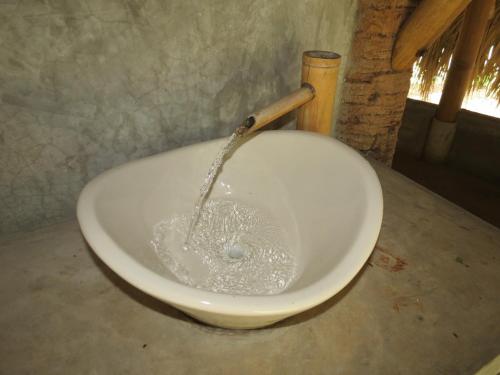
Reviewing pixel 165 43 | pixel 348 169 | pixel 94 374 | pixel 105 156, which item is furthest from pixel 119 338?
pixel 165 43

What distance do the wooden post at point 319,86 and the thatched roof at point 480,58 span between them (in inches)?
82.6

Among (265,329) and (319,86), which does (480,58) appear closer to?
(319,86)

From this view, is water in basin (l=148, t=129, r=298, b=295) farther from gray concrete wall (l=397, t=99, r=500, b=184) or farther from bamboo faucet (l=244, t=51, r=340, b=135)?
gray concrete wall (l=397, t=99, r=500, b=184)

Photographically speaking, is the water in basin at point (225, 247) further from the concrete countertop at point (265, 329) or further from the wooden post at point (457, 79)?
the wooden post at point (457, 79)

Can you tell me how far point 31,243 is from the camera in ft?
3.79

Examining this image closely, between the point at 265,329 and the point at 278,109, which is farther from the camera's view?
the point at 278,109

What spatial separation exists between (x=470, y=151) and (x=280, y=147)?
9.93 ft

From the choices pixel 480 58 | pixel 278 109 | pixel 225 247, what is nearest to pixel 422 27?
pixel 278 109

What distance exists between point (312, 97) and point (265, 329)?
0.81 metres

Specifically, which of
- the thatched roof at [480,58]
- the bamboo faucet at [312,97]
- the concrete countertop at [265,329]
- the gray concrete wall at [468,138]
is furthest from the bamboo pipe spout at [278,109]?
the gray concrete wall at [468,138]

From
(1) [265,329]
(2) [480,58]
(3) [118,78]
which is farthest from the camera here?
(2) [480,58]

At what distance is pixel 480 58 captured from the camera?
10.2 ft

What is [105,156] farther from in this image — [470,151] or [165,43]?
[470,151]

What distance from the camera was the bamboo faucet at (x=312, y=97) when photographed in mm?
1188
